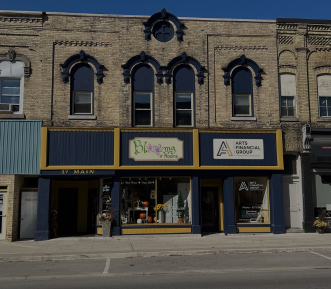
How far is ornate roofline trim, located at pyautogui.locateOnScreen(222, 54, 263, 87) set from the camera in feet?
57.7

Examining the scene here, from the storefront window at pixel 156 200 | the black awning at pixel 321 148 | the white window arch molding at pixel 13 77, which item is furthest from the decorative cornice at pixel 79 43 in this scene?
the black awning at pixel 321 148

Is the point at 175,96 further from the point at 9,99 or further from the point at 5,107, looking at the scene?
the point at 5,107

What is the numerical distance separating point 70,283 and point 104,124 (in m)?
9.01

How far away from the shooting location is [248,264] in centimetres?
1093

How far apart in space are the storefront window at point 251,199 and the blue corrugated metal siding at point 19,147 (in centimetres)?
861

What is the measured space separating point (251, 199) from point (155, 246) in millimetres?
5589

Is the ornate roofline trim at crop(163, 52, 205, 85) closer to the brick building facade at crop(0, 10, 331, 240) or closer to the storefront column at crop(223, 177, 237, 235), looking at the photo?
the brick building facade at crop(0, 10, 331, 240)

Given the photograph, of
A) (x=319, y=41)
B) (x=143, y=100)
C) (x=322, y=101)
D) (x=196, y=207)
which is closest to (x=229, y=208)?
(x=196, y=207)

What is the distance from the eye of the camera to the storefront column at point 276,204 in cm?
1702

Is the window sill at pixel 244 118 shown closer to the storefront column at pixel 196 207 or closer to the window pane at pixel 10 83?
the storefront column at pixel 196 207

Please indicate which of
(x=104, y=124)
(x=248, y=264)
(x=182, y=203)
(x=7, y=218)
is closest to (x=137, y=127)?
(x=104, y=124)

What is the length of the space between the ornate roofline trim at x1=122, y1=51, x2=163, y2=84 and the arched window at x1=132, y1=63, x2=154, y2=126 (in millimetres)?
225

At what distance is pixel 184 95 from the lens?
1764 centimetres

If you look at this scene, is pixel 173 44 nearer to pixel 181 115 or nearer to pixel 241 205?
pixel 181 115
